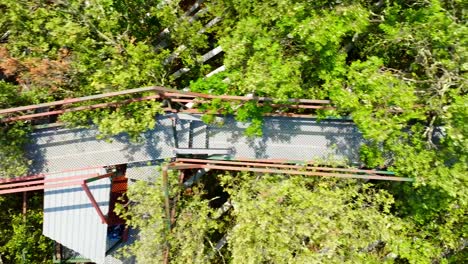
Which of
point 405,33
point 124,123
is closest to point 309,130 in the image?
point 405,33

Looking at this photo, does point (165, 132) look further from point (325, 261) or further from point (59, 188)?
point (325, 261)

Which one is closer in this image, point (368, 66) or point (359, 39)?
point (368, 66)

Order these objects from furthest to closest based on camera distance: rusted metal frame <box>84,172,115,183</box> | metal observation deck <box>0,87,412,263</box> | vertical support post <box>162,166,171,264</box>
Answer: metal observation deck <box>0,87,412,263</box>, rusted metal frame <box>84,172,115,183</box>, vertical support post <box>162,166,171,264</box>

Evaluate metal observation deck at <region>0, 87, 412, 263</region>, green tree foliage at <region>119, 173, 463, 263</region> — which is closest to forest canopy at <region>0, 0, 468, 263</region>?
green tree foliage at <region>119, 173, 463, 263</region>

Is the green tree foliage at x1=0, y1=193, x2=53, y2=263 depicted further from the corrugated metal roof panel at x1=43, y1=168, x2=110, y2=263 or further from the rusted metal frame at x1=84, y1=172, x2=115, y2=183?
the rusted metal frame at x1=84, y1=172, x2=115, y2=183

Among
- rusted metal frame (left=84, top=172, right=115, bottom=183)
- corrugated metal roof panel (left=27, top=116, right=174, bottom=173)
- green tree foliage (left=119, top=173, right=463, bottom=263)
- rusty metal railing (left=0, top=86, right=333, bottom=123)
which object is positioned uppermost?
rusty metal railing (left=0, top=86, right=333, bottom=123)

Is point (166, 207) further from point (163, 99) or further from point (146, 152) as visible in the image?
point (163, 99)

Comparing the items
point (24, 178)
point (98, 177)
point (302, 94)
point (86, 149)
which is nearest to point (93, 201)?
point (98, 177)
